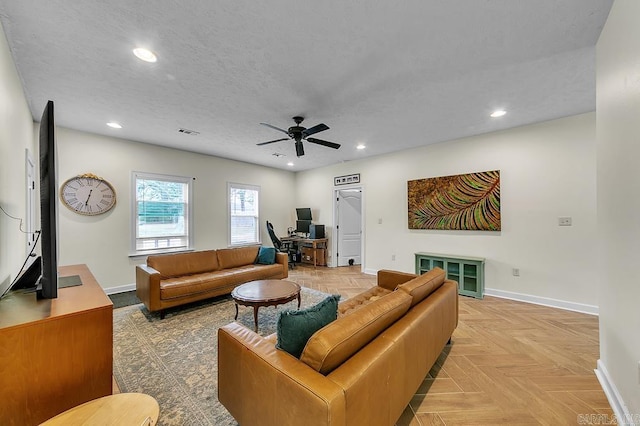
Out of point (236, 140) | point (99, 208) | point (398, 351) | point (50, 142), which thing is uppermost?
point (236, 140)

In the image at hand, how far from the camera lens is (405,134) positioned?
13.3 ft

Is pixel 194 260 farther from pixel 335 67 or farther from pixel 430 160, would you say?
pixel 430 160

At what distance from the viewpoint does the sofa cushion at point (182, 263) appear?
141 inches

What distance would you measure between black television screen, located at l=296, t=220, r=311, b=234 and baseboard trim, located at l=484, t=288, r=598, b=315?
4.08 meters

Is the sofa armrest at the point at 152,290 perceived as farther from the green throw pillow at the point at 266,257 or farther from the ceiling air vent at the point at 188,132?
the ceiling air vent at the point at 188,132

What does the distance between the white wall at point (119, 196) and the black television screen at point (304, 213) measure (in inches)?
77.7

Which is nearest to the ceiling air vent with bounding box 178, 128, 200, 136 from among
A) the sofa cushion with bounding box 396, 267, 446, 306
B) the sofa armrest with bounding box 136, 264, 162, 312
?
the sofa armrest with bounding box 136, 264, 162, 312

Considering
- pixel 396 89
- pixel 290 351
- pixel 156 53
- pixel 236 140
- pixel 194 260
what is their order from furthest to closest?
A: 1. pixel 236 140
2. pixel 194 260
3. pixel 396 89
4. pixel 156 53
5. pixel 290 351

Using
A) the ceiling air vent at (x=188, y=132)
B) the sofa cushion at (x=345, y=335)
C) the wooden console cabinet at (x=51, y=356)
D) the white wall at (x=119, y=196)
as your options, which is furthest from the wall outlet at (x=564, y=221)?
the white wall at (x=119, y=196)

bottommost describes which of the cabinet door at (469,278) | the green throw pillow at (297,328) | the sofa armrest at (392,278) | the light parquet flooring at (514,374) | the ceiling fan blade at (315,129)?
the light parquet flooring at (514,374)

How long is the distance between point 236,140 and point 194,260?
211cm

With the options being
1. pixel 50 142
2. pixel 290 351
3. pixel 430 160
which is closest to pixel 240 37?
pixel 50 142

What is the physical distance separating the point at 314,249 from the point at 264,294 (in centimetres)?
341

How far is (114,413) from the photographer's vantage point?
38.4 inches
